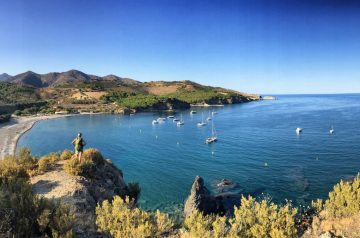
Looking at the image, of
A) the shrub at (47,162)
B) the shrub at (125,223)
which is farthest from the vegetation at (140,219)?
the shrub at (47,162)

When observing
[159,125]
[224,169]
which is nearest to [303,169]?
[224,169]

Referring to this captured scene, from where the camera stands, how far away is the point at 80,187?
20625mm

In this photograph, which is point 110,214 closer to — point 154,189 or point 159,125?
point 154,189

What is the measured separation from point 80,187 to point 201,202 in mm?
12967

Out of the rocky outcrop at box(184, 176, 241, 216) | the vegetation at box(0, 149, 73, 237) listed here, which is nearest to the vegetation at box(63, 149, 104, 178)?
the vegetation at box(0, 149, 73, 237)

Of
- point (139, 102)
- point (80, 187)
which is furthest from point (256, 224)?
point (139, 102)

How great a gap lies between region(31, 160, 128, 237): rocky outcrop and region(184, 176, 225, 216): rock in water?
670 centimetres

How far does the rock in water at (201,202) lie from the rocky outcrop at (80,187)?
6.70 metres

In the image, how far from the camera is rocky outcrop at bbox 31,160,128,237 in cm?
1856

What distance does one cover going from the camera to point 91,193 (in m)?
21.3

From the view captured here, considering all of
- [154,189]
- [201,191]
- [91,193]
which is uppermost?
[91,193]

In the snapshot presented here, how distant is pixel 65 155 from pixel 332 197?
21.6 meters

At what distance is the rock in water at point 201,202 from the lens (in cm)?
2935

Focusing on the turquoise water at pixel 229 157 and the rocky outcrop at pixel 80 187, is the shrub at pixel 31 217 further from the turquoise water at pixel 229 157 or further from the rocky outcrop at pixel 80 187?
the turquoise water at pixel 229 157
